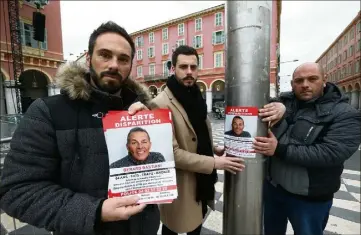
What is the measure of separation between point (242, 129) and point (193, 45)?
28054 millimetres

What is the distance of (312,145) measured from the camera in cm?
133

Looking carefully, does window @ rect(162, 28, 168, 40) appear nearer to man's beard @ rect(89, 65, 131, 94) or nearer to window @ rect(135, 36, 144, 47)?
window @ rect(135, 36, 144, 47)

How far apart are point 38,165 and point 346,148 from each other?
1758 mm

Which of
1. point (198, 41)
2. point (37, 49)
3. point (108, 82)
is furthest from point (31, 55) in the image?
point (198, 41)

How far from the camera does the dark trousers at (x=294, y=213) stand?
144 centimetres

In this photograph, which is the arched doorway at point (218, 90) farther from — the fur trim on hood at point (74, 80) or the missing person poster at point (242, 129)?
the fur trim on hood at point (74, 80)

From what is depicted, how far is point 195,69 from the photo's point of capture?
5.67ft

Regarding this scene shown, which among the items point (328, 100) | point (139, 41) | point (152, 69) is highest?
point (139, 41)

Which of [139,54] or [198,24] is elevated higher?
[198,24]

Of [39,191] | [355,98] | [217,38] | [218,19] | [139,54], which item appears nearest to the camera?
[39,191]

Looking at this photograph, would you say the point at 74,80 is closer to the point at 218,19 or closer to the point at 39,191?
the point at 39,191

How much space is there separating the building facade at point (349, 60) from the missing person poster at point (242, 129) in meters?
33.9

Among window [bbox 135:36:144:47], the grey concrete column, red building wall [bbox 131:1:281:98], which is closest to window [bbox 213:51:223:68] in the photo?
red building wall [bbox 131:1:281:98]

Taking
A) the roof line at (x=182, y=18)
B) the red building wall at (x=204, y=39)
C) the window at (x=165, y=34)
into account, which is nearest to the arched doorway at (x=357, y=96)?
the red building wall at (x=204, y=39)
